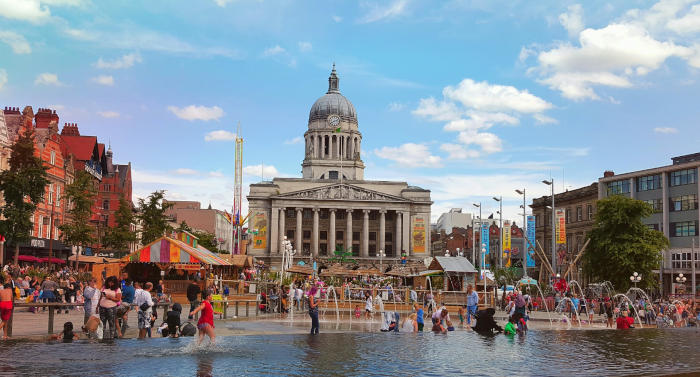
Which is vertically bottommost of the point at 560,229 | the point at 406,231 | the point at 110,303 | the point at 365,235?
the point at 110,303

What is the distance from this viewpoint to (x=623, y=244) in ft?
187

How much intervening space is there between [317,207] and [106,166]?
49348 mm

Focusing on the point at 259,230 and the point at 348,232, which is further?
the point at 348,232

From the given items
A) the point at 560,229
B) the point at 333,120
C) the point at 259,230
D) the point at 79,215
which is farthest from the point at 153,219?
the point at 333,120

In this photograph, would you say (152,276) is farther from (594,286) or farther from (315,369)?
(594,286)

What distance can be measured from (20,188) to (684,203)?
198ft

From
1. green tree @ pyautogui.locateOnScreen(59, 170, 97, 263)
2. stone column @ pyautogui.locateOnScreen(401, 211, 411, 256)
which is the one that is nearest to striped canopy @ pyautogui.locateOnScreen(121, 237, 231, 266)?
green tree @ pyautogui.locateOnScreen(59, 170, 97, 263)

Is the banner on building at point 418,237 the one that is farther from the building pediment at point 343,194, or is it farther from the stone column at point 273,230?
the stone column at point 273,230

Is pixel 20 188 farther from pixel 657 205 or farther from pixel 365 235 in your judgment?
pixel 365 235

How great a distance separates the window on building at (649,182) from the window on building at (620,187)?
6.27 feet

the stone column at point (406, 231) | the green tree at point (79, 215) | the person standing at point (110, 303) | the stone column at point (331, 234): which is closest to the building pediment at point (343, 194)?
the stone column at point (406, 231)

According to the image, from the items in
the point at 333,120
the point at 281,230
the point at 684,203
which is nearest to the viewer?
the point at 684,203

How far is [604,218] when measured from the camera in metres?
58.9

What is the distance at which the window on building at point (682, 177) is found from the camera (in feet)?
226
